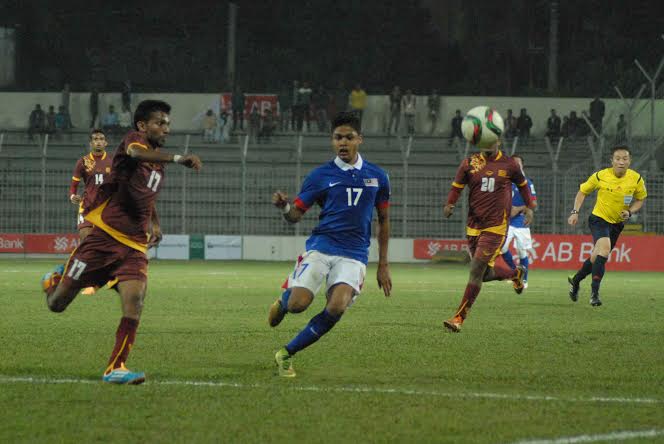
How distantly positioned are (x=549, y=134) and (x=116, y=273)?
31.2 m

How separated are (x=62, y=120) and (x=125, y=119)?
222cm

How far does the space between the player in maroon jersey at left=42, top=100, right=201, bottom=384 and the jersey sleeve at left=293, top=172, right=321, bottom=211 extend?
1.18m

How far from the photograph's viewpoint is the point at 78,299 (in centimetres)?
1631

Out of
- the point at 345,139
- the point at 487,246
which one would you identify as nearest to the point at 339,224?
the point at 345,139

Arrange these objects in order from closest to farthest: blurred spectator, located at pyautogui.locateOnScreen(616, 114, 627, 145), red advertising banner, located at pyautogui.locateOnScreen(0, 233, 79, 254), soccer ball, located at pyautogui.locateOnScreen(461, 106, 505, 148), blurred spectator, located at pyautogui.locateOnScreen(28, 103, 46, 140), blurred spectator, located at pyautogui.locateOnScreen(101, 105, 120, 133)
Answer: soccer ball, located at pyautogui.locateOnScreen(461, 106, 505, 148) < red advertising banner, located at pyautogui.locateOnScreen(0, 233, 79, 254) < blurred spectator, located at pyautogui.locateOnScreen(616, 114, 627, 145) < blurred spectator, located at pyautogui.locateOnScreen(28, 103, 46, 140) < blurred spectator, located at pyautogui.locateOnScreen(101, 105, 120, 133)

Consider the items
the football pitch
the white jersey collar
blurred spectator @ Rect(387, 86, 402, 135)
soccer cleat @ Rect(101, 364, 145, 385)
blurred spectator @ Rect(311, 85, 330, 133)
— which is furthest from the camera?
blurred spectator @ Rect(387, 86, 402, 135)

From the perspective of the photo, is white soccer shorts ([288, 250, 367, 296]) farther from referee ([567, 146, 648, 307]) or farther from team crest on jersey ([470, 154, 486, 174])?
referee ([567, 146, 648, 307])

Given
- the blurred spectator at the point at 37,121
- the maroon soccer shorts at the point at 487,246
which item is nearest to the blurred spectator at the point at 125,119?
the blurred spectator at the point at 37,121

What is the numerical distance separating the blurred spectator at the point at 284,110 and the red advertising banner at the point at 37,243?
10.3 metres

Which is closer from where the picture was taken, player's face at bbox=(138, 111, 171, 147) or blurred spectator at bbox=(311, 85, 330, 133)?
player's face at bbox=(138, 111, 171, 147)

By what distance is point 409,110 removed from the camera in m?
40.0

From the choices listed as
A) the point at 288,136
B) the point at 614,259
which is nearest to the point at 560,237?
the point at 614,259

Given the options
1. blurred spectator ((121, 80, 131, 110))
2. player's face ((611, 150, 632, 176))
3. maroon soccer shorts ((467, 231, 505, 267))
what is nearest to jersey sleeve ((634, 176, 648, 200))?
player's face ((611, 150, 632, 176))

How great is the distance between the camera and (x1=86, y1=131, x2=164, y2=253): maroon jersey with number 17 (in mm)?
8211
